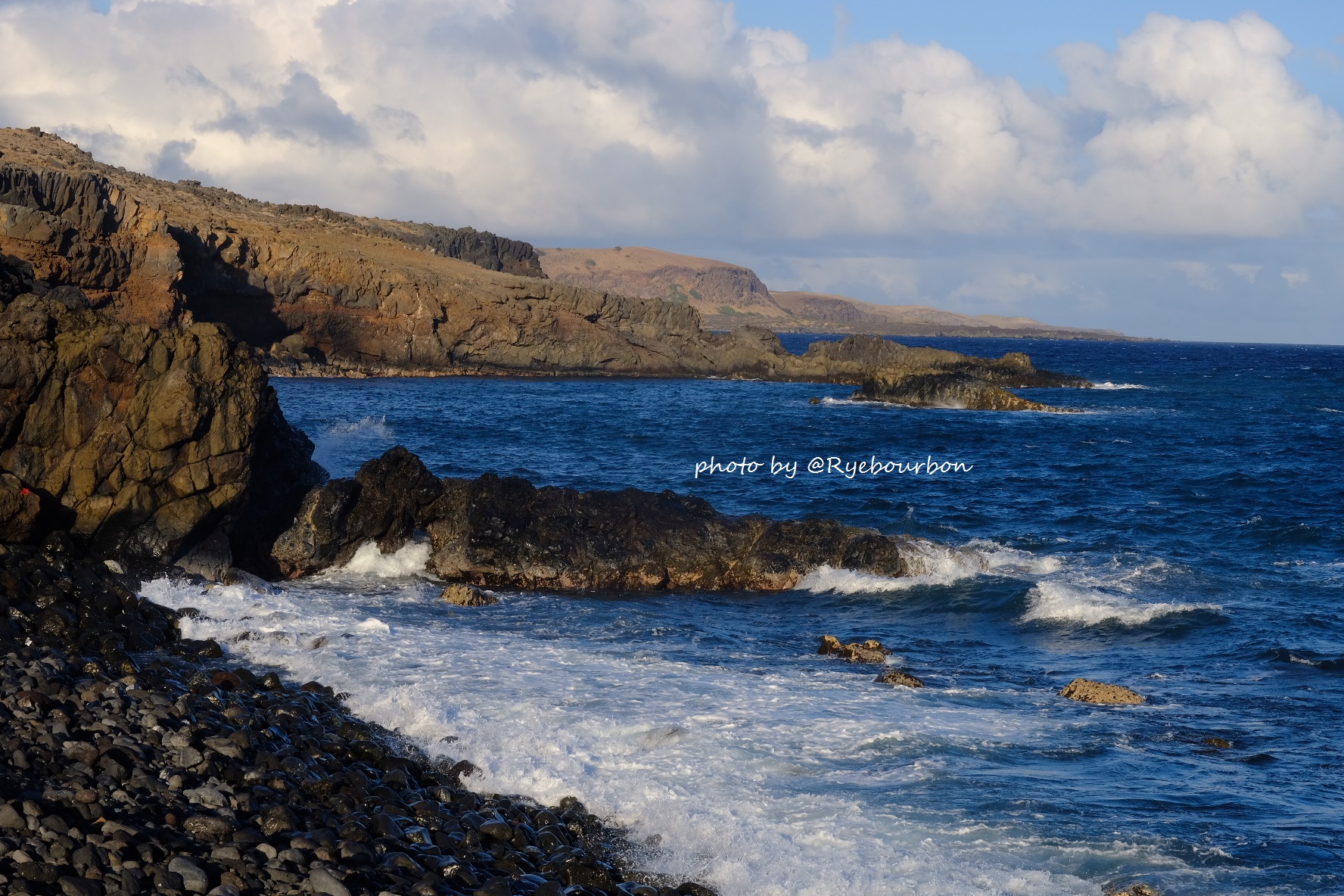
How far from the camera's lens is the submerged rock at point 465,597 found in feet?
50.6

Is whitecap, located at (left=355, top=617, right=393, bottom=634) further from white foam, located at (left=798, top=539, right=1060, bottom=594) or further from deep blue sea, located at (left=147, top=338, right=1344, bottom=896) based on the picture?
white foam, located at (left=798, top=539, right=1060, bottom=594)

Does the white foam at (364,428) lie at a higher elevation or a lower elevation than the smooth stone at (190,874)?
higher

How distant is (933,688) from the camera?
1248cm

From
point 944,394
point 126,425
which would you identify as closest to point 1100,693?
point 126,425

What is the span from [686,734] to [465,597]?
19.9ft

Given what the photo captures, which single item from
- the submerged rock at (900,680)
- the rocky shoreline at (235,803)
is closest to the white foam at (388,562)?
the rocky shoreline at (235,803)

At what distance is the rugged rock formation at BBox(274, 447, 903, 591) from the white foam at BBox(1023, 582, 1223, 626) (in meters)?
2.27

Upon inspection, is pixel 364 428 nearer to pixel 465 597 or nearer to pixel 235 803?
pixel 465 597

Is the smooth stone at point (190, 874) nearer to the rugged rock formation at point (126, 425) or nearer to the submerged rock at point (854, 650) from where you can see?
the rugged rock formation at point (126, 425)

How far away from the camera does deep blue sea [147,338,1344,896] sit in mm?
8312

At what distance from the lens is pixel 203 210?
205 feet

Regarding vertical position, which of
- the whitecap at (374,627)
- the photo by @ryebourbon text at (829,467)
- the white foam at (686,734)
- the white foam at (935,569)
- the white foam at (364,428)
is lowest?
the white foam at (686,734)

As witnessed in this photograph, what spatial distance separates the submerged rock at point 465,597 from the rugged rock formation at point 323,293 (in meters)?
31.1

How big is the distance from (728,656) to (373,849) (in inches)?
263
